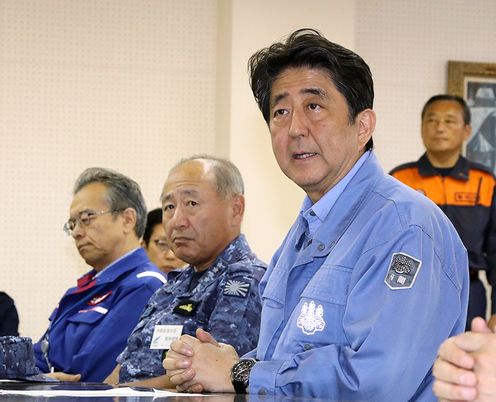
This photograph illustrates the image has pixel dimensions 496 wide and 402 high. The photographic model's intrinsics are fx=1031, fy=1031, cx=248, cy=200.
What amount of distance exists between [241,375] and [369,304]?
43 centimetres

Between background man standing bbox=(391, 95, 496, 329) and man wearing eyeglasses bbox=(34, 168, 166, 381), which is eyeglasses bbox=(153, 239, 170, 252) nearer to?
man wearing eyeglasses bbox=(34, 168, 166, 381)

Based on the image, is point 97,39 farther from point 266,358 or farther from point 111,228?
point 266,358

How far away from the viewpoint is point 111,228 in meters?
4.53

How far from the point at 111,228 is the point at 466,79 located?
312 cm

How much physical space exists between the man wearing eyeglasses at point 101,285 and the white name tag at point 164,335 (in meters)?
0.60

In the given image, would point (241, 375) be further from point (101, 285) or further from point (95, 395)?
point (101, 285)

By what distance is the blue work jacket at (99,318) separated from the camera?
13.0 feet

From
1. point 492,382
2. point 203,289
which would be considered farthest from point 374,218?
point 203,289

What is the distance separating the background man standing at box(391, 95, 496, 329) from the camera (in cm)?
533

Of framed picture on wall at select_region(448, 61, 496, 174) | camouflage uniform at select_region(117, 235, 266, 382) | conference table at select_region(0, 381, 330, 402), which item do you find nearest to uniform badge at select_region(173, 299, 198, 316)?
camouflage uniform at select_region(117, 235, 266, 382)

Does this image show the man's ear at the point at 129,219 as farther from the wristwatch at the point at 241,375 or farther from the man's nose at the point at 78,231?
the wristwatch at the point at 241,375

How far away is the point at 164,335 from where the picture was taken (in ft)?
11.1

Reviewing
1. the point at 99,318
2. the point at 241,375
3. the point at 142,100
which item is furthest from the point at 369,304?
the point at 142,100

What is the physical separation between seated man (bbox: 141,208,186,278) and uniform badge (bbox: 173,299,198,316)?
2132mm
